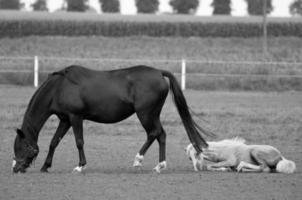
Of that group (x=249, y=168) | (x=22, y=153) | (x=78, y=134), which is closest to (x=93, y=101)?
(x=78, y=134)

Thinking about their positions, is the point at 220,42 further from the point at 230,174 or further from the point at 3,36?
the point at 230,174

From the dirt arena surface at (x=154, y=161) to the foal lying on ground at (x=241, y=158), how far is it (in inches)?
9.3

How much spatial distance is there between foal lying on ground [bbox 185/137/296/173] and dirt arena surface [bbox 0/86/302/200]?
236 millimetres

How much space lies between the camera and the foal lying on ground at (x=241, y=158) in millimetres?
11727

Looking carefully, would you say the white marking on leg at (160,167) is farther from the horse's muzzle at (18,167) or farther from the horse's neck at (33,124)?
the horse's muzzle at (18,167)

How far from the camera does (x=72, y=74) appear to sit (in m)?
11.9

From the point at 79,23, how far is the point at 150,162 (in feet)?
142

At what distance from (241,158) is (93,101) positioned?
2.80m

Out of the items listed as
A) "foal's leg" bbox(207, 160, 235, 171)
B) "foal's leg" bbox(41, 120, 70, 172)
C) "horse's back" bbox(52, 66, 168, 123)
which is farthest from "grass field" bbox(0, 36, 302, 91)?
"foal's leg" bbox(41, 120, 70, 172)

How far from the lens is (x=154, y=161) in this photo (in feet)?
44.4

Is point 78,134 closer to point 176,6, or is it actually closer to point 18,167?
point 18,167

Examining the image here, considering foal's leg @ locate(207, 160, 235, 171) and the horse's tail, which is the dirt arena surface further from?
foal's leg @ locate(207, 160, 235, 171)

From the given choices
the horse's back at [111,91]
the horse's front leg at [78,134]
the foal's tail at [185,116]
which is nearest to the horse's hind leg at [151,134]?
the horse's back at [111,91]

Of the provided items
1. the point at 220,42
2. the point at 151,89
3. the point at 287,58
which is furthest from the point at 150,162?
the point at 220,42
